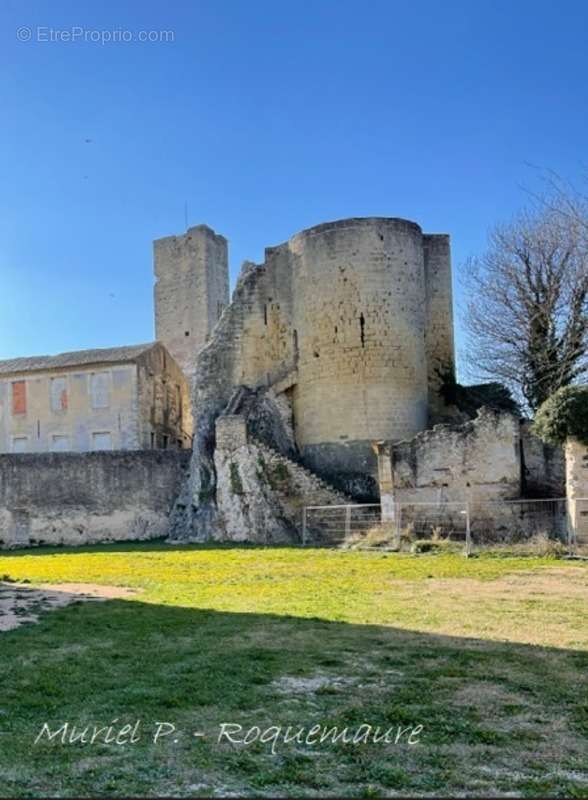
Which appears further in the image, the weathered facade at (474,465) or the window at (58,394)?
the window at (58,394)

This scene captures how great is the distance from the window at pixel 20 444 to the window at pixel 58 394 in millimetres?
1976

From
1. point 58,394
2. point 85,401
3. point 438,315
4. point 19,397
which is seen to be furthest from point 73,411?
point 438,315

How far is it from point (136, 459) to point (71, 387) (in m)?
9.97

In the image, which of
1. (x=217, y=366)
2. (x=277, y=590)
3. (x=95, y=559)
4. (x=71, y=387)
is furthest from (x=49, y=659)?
(x=71, y=387)

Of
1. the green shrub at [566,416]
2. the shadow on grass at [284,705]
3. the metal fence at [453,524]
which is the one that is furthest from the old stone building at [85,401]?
the shadow on grass at [284,705]

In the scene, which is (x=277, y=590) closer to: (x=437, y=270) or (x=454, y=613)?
(x=454, y=613)

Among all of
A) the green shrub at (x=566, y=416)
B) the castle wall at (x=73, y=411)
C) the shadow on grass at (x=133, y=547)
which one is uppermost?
the castle wall at (x=73, y=411)

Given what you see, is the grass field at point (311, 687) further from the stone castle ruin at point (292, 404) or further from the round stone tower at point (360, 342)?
the round stone tower at point (360, 342)

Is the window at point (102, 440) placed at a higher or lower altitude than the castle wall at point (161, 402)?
lower

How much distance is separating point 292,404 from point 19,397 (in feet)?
46.1

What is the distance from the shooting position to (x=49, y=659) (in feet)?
20.8

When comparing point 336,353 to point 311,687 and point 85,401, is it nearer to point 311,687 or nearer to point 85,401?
point 85,401

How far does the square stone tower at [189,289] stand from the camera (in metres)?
40.9

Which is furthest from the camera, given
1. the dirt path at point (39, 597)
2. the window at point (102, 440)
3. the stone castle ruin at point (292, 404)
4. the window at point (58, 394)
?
the window at point (58, 394)
